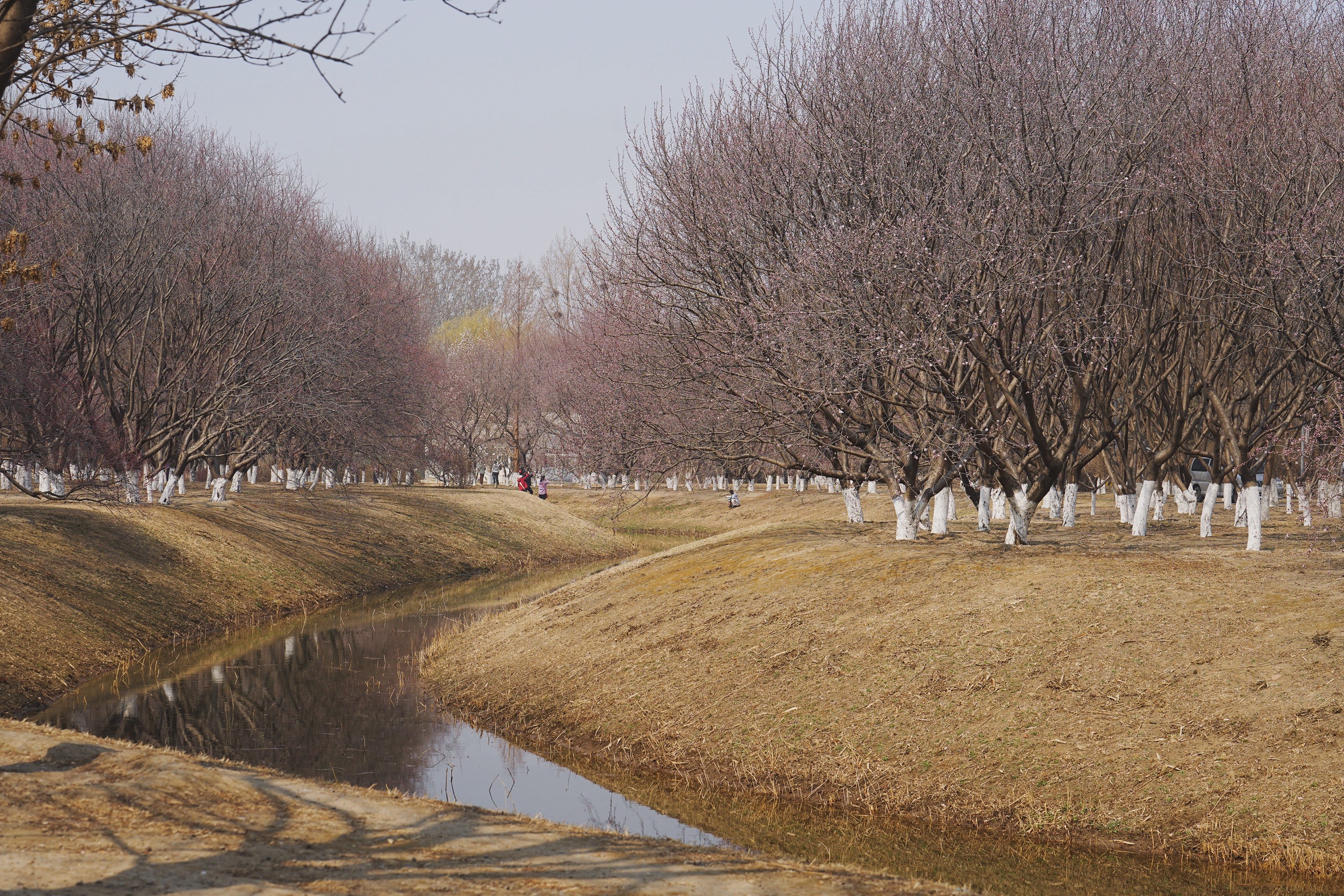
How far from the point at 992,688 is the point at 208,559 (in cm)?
2345

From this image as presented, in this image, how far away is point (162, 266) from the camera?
32.5 meters

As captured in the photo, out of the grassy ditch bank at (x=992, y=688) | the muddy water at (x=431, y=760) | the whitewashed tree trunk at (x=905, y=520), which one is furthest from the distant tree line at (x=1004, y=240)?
the muddy water at (x=431, y=760)

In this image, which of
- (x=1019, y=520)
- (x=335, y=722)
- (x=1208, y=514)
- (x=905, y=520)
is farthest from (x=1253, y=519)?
(x=335, y=722)

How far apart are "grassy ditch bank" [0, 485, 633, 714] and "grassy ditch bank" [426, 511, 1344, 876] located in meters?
7.47

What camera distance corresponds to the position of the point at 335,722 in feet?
60.2

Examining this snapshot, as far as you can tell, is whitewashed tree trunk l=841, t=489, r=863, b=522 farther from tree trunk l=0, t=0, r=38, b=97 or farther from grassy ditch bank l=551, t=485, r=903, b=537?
tree trunk l=0, t=0, r=38, b=97

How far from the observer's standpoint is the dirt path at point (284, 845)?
311 inches

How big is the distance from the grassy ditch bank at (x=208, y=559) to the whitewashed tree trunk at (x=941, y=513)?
56.9 ft

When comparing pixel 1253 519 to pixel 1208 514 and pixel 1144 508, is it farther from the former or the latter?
pixel 1144 508

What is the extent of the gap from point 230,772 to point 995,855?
7.92 metres

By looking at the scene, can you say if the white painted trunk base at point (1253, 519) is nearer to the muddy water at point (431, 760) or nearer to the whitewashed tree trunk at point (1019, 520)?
the whitewashed tree trunk at point (1019, 520)

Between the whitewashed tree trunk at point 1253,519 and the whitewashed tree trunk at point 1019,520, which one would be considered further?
the whitewashed tree trunk at point 1019,520

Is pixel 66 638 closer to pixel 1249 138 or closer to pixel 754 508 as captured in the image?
pixel 1249 138

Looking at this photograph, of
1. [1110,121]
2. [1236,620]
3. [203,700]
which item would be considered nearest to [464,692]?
[203,700]
